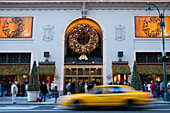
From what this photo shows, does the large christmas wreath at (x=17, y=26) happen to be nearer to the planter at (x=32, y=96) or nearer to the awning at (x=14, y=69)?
the awning at (x=14, y=69)

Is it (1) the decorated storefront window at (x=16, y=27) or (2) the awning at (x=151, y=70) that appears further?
(1) the decorated storefront window at (x=16, y=27)

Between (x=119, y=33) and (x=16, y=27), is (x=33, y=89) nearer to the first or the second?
(x=16, y=27)

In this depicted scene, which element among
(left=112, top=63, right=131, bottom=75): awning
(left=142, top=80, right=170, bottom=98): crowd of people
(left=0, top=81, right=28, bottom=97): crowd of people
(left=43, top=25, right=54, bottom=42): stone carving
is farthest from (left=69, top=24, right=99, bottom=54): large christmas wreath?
(left=142, top=80, right=170, bottom=98): crowd of people

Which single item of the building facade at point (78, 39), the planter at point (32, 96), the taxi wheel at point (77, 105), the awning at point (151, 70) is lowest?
the planter at point (32, 96)

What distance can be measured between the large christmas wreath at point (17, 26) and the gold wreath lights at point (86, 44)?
19.7 ft

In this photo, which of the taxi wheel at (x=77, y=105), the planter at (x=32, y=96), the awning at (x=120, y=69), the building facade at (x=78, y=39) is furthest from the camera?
the building facade at (x=78, y=39)

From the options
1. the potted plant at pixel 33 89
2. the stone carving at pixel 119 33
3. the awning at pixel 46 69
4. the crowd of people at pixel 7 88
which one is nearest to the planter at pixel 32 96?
the potted plant at pixel 33 89

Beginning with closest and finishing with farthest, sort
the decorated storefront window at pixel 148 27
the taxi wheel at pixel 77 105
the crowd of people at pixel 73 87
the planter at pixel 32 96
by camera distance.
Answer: the taxi wheel at pixel 77 105, the planter at pixel 32 96, the crowd of people at pixel 73 87, the decorated storefront window at pixel 148 27

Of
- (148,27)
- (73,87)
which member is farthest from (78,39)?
(148,27)

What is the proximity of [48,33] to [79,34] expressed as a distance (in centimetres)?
379

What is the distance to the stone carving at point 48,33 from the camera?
79.2 ft

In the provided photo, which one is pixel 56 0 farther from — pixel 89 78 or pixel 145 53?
pixel 145 53

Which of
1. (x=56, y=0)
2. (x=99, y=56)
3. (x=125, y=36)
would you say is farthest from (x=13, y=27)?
(x=125, y=36)

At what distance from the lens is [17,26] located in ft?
79.5
